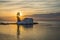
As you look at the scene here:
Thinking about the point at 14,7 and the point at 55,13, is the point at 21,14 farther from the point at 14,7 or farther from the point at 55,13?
the point at 55,13

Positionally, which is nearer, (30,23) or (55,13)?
(30,23)

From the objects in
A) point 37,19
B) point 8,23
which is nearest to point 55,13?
point 37,19

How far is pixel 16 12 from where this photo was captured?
3.71 m

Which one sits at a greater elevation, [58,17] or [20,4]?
[20,4]

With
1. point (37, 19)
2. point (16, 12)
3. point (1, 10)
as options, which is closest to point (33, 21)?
point (37, 19)

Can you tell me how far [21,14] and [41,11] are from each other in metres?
0.41

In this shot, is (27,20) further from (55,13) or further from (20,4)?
(55,13)

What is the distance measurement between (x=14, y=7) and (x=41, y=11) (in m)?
0.56

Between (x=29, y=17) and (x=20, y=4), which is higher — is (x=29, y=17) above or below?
below

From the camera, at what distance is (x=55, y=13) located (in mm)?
3764

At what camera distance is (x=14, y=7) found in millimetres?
3746

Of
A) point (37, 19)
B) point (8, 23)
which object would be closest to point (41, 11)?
point (37, 19)

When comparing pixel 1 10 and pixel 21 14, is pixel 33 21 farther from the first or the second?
pixel 1 10

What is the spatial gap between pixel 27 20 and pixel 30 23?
4.5 inches
